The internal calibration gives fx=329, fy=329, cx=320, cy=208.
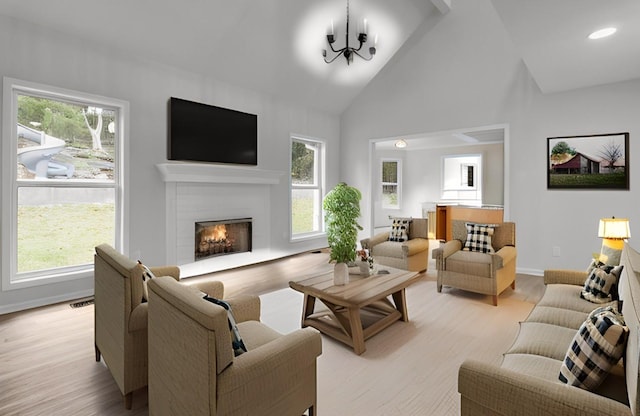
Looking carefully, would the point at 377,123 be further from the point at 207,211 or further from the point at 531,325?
the point at 531,325

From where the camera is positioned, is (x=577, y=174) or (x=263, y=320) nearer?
(x=263, y=320)

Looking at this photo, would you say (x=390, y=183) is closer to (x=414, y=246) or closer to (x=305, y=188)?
(x=305, y=188)

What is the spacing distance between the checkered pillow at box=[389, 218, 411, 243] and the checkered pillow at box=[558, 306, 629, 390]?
3607 mm

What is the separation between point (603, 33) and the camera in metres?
2.95

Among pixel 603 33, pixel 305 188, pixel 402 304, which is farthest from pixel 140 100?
pixel 603 33

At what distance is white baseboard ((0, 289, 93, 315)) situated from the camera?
3329mm

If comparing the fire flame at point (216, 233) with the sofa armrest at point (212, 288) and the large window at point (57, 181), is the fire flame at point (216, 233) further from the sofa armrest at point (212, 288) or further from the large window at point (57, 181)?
the sofa armrest at point (212, 288)

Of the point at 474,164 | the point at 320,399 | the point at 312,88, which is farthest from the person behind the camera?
the point at 474,164

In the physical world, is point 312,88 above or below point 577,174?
above

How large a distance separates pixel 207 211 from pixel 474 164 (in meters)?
7.02

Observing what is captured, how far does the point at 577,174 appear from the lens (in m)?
4.66

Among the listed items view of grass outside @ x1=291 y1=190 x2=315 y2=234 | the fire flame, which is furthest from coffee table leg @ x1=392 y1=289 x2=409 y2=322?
view of grass outside @ x1=291 y1=190 x2=315 y2=234

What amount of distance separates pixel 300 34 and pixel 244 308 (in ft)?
14.4

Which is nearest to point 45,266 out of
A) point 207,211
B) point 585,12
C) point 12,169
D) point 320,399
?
point 12,169
